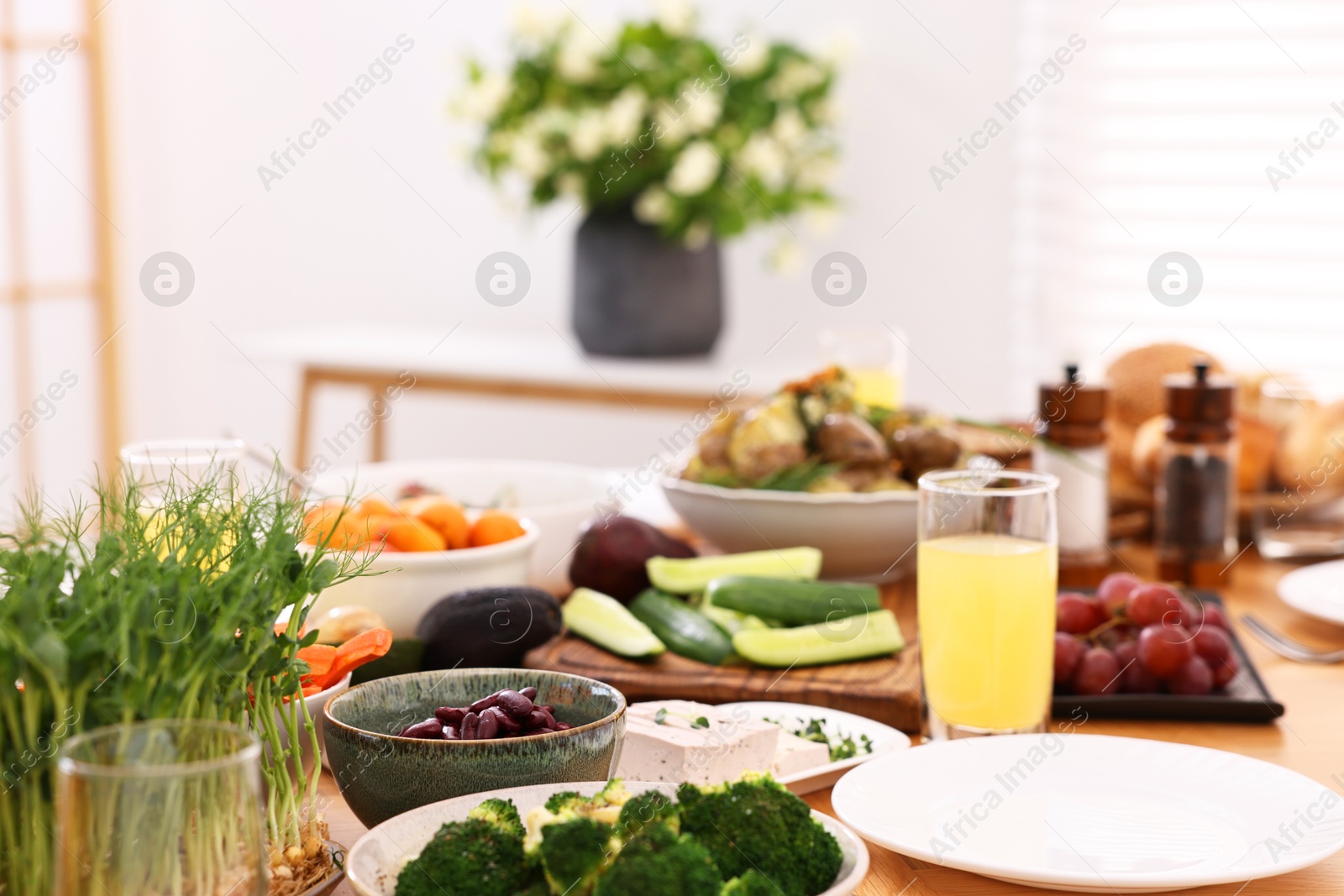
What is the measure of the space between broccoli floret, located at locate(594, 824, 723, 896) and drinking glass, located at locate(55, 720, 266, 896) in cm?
18

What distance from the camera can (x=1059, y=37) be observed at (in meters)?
3.41

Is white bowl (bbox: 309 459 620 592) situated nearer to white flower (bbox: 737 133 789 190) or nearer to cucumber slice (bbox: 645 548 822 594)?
cucumber slice (bbox: 645 548 822 594)

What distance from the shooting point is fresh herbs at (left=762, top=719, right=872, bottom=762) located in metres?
1.04

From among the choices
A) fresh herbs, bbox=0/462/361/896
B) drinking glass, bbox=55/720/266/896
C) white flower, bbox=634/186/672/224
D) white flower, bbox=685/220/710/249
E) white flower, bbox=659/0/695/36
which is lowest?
drinking glass, bbox=55/720/266/896

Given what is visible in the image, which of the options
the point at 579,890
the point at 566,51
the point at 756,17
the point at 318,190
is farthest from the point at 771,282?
the point at 579,890

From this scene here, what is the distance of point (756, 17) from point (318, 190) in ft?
5.03

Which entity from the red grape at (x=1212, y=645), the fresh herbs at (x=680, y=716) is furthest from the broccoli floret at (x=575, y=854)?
the red grape at (x=1212, y=645)

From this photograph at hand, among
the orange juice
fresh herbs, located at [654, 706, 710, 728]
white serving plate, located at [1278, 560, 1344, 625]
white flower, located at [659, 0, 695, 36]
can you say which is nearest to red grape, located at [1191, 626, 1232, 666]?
the orange juice

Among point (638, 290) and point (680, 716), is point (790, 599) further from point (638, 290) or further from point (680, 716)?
point (638, 290)

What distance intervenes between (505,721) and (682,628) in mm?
471

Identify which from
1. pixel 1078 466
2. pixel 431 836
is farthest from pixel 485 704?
pixel 1078 466

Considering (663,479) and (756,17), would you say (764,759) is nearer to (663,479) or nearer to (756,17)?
(663,479)

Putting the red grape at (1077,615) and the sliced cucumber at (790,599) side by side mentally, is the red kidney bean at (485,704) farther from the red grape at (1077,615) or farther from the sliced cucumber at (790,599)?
the red grape at (1077,615)

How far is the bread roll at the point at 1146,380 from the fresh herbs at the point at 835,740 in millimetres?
1095
